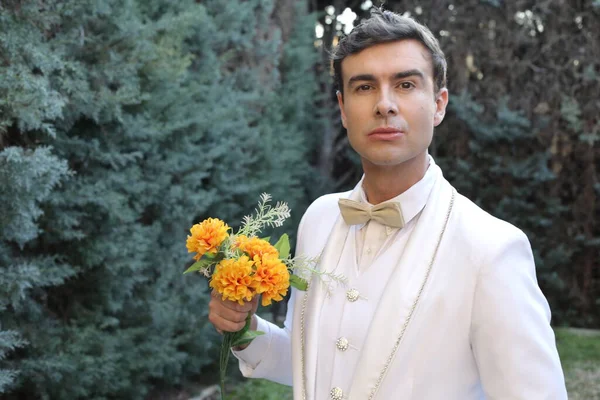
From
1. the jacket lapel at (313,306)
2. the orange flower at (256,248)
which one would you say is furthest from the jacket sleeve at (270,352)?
the orange flower at (256,248)

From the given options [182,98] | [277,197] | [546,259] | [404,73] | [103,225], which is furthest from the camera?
[546,259]

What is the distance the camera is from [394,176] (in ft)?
6.18

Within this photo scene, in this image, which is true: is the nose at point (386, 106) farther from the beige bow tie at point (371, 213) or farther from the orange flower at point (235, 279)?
the orange flower at point (235, 279)

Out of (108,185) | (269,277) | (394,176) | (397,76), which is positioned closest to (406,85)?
(397,76)

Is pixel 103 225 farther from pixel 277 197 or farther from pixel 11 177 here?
pixel 277 197

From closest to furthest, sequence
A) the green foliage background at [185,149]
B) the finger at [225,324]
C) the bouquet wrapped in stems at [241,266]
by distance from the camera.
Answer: the bouquet wrapped in stems at [241,266], the finger at [225,324], the green foliage background at [185,149]

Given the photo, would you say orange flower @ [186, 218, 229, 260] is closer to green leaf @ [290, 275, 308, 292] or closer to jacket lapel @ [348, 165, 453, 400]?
green leaf @ [290, 275, 308, 292]

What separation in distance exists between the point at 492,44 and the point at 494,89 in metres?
0.49

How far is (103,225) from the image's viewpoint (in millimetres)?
3699

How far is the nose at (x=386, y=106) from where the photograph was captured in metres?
1.80

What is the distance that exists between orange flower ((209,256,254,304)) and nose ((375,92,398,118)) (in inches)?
21.1

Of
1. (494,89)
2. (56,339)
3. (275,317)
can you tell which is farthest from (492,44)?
(56,339)

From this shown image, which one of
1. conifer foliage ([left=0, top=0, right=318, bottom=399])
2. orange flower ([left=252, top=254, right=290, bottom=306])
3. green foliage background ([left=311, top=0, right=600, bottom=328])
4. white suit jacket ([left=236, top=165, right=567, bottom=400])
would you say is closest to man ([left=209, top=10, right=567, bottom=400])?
white suit jacket ([left=236, top=165, right=567, bottom=400])

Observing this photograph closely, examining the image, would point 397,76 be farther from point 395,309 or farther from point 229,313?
point 229,313
